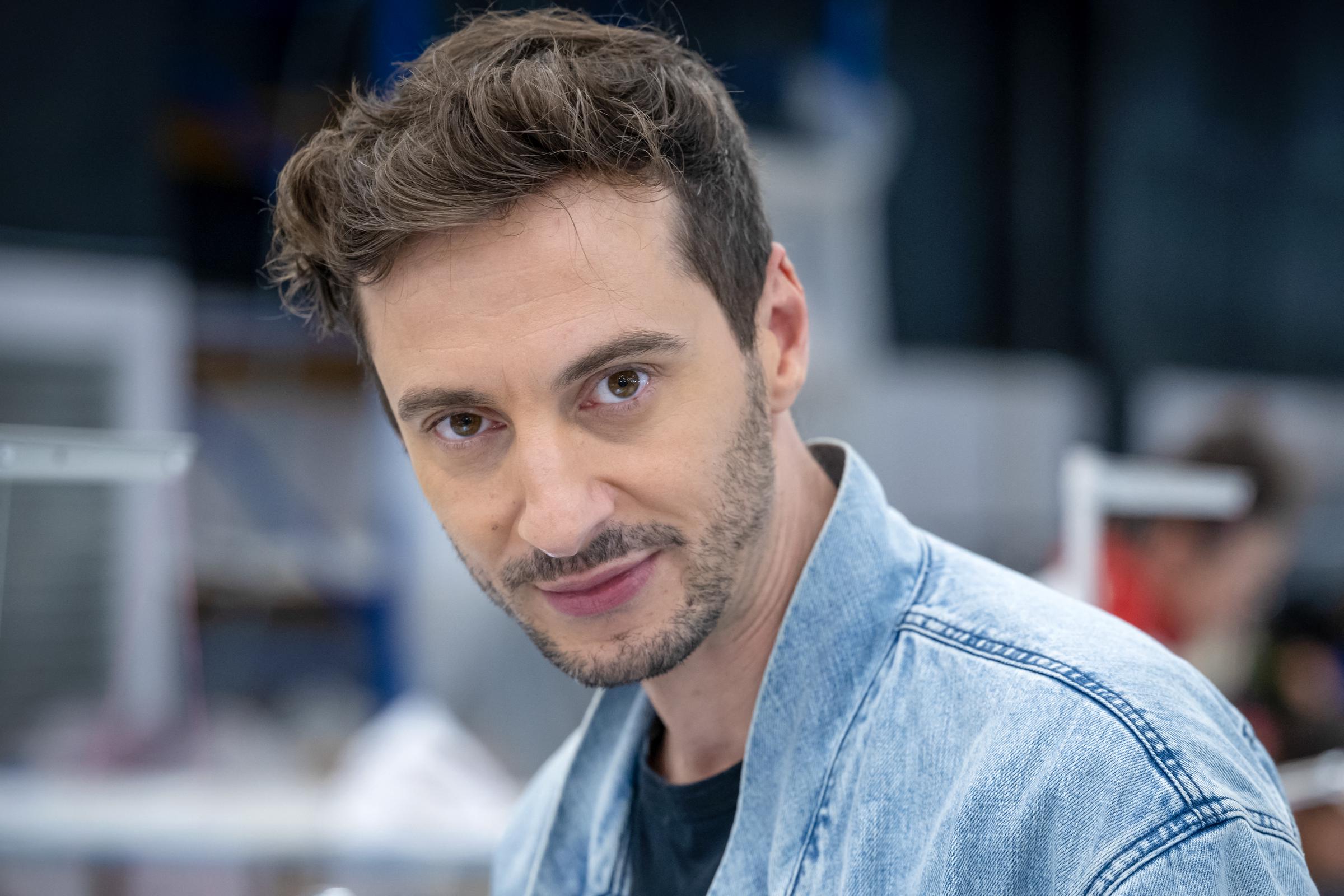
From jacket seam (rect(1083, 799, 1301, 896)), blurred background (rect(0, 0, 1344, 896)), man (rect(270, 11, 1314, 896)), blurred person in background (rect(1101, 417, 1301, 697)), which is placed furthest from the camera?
blurred background (rect(0, 0, 1344, 896))

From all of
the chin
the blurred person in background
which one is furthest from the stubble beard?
the blurred person in background

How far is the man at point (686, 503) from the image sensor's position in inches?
32.6

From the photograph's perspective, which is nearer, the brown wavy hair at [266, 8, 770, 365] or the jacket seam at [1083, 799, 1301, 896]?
the jacket seam at [1083, 799, 1301, 896]

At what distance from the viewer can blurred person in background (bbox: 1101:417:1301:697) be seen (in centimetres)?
218

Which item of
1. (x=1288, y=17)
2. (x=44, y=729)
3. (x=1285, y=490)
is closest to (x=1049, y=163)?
(x=1288, y=17)

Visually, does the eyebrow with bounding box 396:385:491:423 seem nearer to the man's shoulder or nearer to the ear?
the ear

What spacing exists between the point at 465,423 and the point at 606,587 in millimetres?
195

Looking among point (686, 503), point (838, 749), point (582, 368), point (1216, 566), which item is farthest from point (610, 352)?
point (1216, 566)

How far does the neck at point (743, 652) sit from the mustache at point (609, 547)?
0.11 meters

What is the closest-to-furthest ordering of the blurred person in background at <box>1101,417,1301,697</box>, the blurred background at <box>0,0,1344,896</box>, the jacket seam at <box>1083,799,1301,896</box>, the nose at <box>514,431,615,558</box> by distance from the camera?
the jacket seam at <box>1083,799,1301,896</box>, the nose at <box>514,431,615,558</box>, the blurred person in background at <box>1101,417,1301,697</box>, the blurred background at <box>0,0,1344,896</box>

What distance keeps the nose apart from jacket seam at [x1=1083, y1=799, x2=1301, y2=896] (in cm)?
46

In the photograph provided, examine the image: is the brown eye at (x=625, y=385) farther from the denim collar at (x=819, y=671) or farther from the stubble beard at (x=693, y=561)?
the denim collar at (x=819, y=671)

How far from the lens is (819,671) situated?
3.19ft

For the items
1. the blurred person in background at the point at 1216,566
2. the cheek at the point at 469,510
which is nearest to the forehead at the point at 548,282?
the cheek at the point at 469,510
